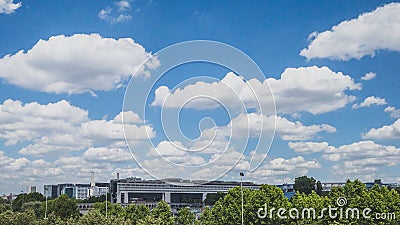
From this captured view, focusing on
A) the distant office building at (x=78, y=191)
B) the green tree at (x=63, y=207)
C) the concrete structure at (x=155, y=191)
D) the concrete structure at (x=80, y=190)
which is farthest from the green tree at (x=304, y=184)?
the distant office building at (x=78, y=191)

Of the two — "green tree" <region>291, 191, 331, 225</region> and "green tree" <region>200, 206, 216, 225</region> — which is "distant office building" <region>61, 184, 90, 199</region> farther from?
"green tree" <region>291, 191, 331, 225</region>

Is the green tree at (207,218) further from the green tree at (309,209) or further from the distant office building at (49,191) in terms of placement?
the distant office building at (49,191)

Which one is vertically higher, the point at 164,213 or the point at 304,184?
the point at 304,184

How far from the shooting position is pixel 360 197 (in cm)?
2938

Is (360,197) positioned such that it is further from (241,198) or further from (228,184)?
(228,184)

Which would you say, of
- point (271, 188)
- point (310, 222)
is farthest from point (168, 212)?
point (310, 222)

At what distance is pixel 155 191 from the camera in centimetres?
8506

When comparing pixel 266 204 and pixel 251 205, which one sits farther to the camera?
pixel 251 205

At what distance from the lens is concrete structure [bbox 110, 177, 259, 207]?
8094 centimetres

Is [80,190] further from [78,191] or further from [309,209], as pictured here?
[309,209]

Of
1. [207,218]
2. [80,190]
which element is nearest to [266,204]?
[207,218]

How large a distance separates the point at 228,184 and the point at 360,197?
2540 inches

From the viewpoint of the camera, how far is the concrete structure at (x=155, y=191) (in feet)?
266

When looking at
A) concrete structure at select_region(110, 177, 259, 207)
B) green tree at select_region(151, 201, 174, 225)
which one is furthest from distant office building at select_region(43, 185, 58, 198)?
green tree at select_region(151, 201, 174, 225)
